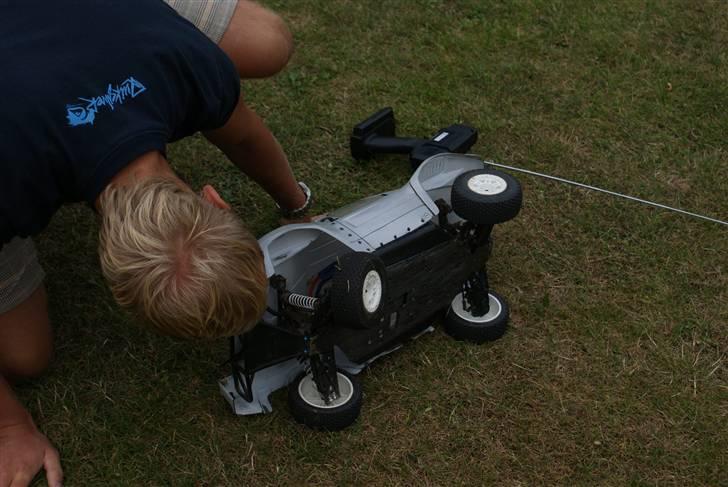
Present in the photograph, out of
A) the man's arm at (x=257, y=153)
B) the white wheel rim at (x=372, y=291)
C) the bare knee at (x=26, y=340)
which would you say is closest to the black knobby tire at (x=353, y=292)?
the white wheel rim at (x=372, y=291)

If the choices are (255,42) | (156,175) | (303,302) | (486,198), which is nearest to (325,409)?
(303,302)

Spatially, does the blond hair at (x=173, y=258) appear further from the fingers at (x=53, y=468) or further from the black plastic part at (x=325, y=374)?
the fingers at (x=53, y=468)

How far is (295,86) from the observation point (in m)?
3.60

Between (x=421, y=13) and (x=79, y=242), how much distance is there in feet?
6.24

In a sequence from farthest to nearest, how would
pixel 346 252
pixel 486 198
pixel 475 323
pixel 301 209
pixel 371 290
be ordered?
pixel 301 209
pixel 475 323
pixel 346 252
pixel 486 198
pixel 371 290

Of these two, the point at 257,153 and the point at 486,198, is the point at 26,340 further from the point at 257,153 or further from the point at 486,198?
the point at 486,198

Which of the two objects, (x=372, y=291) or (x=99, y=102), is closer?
(x=99, y=102)

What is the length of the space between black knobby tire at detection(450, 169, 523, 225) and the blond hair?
0.69 m

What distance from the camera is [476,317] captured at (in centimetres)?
253

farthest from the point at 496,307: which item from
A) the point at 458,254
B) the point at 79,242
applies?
the point at 79,242

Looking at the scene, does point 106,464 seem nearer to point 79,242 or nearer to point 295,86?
point 79,242

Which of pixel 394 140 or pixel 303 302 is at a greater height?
pixel 303 302

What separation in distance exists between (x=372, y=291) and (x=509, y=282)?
878 millimetres

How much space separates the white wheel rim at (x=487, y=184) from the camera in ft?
7.38
